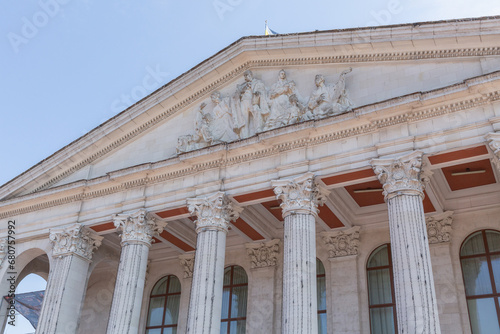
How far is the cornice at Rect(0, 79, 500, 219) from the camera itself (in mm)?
15234

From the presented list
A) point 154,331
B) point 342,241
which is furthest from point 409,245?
point 154,331

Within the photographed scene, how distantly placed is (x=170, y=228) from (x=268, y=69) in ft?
24.9

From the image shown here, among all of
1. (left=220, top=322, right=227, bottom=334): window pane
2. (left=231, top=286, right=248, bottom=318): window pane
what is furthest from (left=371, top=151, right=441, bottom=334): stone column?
(left=220, top=322, right=227, bottom=334): window pane

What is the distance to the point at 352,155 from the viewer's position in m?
16.1

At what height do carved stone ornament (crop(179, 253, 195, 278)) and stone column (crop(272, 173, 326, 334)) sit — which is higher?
carved stone ornament (crop(179, 253, 195, 278))

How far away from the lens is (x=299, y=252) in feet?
50.3

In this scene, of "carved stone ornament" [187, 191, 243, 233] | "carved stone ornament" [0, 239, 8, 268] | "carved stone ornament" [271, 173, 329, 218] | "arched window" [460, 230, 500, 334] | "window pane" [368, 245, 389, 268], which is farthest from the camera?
"carved stone ornament" [0, 239, 8, 268]

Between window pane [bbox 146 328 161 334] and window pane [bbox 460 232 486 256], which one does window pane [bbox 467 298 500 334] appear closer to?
window pane [bbox 460 232 486 256]

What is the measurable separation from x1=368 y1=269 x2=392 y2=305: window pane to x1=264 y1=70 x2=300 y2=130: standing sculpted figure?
667cm

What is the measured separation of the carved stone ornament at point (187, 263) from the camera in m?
23.0

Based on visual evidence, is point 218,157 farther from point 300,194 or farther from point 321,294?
point 321,294

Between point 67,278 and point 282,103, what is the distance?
10.4m

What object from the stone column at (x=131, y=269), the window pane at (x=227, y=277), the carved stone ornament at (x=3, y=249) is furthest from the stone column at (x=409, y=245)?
the carved stone ornament at (x=3, y=249)

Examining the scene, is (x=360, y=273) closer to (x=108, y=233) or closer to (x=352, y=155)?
(x=352, y=155)
